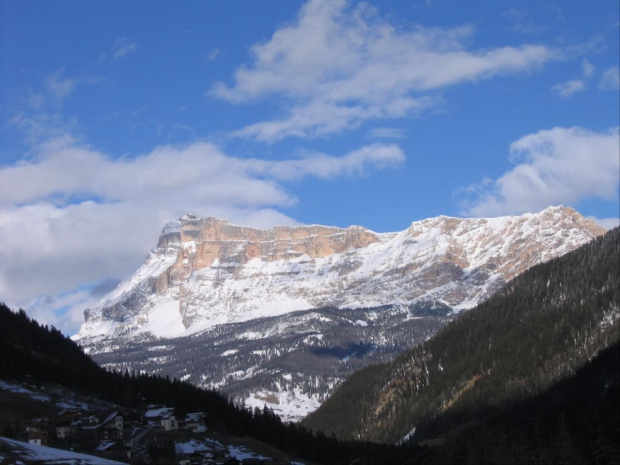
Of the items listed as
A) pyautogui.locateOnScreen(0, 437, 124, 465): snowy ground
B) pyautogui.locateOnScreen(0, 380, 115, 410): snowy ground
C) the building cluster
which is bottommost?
pyautogui.locateOnScreen(0, 437, 124, 465): snowy ground

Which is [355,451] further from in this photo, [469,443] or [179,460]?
[179,460]

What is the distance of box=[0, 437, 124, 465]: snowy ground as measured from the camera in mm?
109650

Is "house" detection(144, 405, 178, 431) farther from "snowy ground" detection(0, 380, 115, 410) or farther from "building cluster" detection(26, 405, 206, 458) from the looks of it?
"snowy ground" detection(0, 380, 115, 410)

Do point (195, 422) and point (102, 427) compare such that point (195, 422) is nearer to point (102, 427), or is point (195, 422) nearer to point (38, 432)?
point (102, 427)

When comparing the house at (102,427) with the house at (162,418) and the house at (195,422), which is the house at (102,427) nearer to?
the house at (162,418)

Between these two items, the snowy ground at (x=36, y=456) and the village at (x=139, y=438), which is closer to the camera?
the snowy ground at (x=36, y=456)

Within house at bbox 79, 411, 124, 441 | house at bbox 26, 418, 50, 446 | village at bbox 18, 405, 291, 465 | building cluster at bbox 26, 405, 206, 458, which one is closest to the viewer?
house at bbox 26, 418, 50, 446

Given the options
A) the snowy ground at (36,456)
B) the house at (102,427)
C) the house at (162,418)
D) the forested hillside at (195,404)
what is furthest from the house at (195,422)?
the snowy ground at (36,456)

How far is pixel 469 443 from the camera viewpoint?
170500 millimetres

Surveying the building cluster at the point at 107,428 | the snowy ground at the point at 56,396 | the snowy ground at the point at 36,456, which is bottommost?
the snowy ground at the point at 36,456

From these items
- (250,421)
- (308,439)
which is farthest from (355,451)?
(250,421)

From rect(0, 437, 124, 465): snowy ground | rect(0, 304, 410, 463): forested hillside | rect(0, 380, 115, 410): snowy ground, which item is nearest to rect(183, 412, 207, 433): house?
rect(0, 304, 410, 463): forested hillside

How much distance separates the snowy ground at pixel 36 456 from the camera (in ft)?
360

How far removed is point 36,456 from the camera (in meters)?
114
